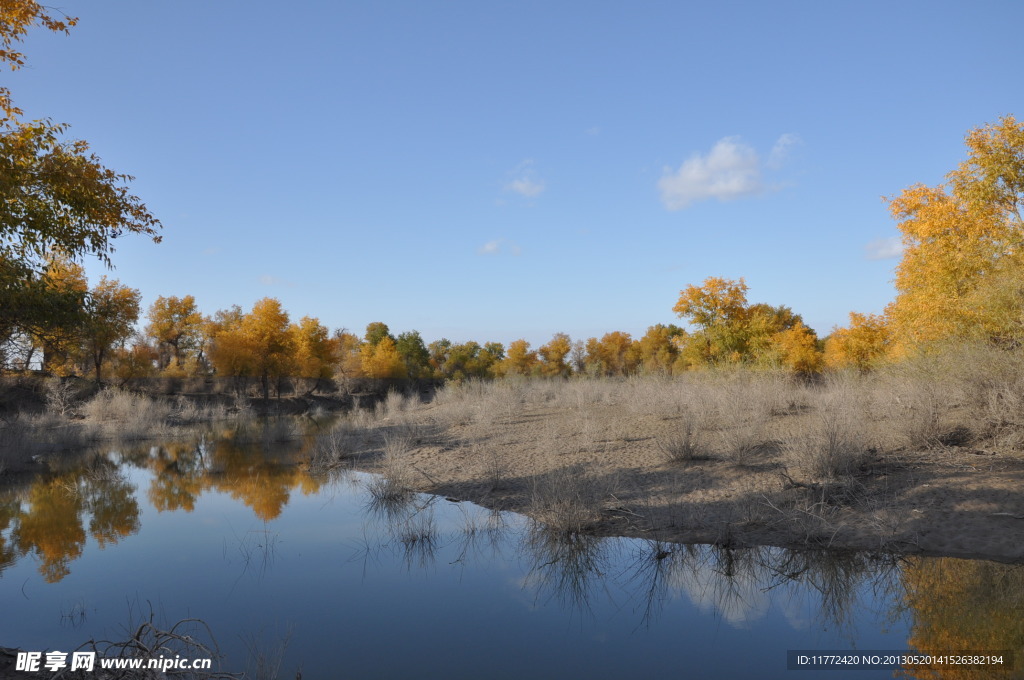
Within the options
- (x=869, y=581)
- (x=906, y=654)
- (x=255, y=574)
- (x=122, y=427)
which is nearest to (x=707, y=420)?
(x=869, y=581)

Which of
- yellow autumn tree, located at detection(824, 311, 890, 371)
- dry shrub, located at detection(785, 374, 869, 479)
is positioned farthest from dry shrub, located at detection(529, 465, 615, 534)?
yellow autumn tree, located at detection(824, 311, 890, 371)

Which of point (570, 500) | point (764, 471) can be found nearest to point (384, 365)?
point (570, 500)

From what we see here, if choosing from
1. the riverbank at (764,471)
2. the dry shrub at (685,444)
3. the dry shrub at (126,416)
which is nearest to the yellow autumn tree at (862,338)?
the riverbank at (764,471)

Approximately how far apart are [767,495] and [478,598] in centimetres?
458

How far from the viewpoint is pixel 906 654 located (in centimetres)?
502

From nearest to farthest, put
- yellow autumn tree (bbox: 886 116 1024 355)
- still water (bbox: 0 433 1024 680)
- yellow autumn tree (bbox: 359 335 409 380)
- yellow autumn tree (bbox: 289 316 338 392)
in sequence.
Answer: still water (bbox: 0 433 1024 680) < yellow autumn tree (bbox: 886 116 1024 355) < yellow autumn tree (bbox: 289 316 338 392) < yellow autumn tree (bbox: 359 335 409 380)

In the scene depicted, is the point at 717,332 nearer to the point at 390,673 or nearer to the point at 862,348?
the point at 862,348

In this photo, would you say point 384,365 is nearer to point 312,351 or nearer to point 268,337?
point 312,351

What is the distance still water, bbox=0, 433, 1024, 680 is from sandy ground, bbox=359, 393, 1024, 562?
40 cm

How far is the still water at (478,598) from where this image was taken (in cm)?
514

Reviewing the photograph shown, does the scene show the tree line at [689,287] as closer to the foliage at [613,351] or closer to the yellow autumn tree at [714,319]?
the yellow autumn tree at [714,319]

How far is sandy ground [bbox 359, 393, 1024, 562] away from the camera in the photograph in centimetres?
725

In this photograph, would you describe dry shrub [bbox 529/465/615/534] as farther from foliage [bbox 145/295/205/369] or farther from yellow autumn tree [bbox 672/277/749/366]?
foliage [bbox 145/295/205/369]

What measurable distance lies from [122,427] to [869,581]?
1013 inches
